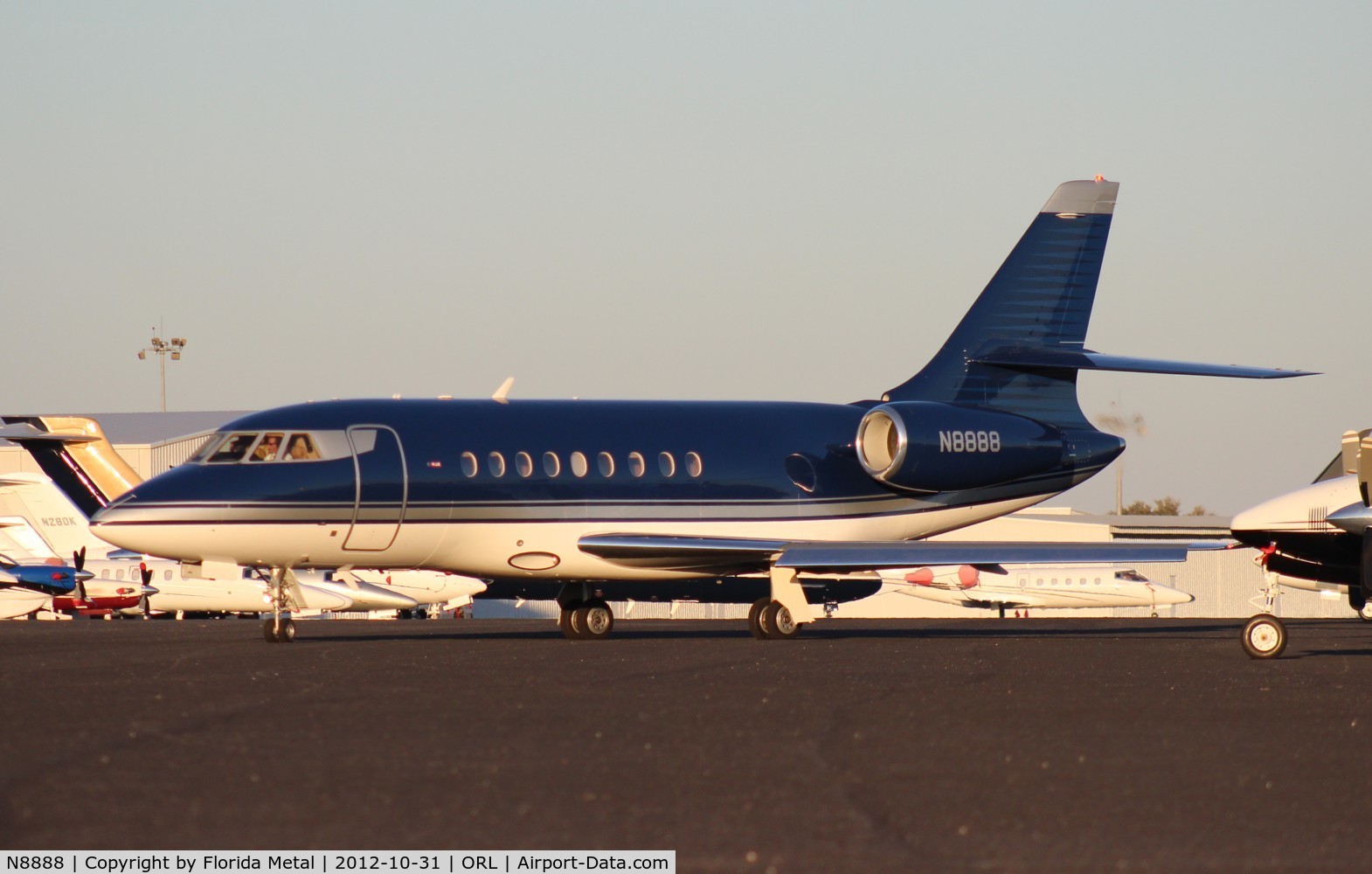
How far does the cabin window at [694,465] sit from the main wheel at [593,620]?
233 centimetres

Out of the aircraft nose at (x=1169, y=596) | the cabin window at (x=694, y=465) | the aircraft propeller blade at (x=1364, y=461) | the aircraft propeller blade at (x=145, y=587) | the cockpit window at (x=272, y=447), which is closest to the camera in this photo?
the aircraft propeller blade at (x=1364, y=461)

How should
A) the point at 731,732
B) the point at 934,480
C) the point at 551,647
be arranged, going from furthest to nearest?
the point at 934,480, the point at 551,647, the point at 731,732

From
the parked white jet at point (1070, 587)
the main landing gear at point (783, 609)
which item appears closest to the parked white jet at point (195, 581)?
the parked white jet at point (1070, 587)

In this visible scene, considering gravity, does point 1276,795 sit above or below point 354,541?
below

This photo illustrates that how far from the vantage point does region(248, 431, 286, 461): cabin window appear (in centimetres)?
2217

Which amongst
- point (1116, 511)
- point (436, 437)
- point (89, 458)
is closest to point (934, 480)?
point (436, 437)

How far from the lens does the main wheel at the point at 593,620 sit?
2523 cm

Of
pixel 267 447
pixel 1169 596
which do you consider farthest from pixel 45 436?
pixel 1169 596

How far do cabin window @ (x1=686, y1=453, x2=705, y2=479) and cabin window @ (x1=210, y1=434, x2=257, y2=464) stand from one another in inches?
249

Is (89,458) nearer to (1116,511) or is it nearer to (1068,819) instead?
(1068,819)

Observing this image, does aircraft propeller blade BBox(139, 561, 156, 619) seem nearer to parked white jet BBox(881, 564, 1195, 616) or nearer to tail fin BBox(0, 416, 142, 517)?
tail fin BBox(0, 416, 142, 517)

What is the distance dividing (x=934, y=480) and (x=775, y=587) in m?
3.92

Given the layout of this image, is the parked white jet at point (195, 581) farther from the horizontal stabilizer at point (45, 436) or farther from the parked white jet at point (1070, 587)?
the parked white jet at point (1070, 587)

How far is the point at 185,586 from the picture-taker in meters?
48.7
